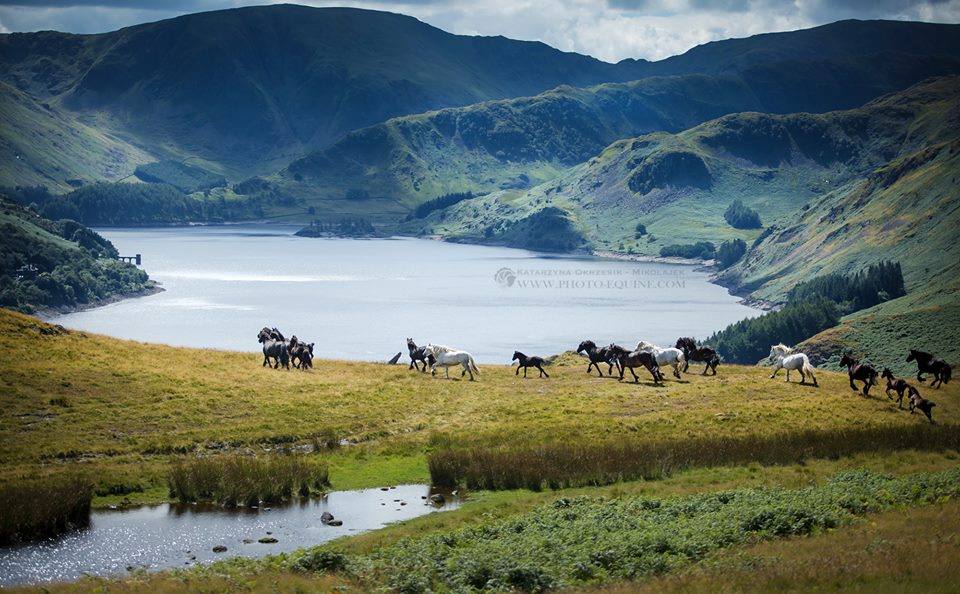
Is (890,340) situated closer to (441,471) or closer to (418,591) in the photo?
(441,471)

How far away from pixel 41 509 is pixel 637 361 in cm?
3621

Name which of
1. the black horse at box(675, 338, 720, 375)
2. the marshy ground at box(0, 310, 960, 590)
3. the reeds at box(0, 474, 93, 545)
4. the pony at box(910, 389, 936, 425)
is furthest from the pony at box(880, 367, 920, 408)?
the reeds at box(0, 474, 93, 545)

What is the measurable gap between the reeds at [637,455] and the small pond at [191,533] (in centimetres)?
220

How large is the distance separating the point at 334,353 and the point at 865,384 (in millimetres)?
140955

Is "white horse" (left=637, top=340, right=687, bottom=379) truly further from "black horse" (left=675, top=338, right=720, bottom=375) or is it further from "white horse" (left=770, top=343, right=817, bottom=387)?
"white horse" (left=770, top=343, right=817, bottom=387)

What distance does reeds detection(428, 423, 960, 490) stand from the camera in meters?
40.4

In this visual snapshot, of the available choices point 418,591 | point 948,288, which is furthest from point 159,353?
point 948,288

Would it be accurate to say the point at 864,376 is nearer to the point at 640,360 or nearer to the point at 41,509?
the point at 640,360

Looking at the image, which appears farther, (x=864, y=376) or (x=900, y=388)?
(x=864, y=376)

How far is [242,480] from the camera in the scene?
38250mm

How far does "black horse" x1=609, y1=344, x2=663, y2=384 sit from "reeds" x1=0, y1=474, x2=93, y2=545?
33.4m

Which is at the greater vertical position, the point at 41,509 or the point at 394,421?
the point at 394,421

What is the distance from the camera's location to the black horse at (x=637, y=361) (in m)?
58.9

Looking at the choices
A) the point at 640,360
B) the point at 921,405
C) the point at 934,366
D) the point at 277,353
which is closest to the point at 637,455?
the point at 921,405
